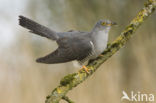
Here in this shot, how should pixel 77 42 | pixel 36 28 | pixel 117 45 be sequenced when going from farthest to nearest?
pixel 77 42
pixel 36 28
pixel 117 45

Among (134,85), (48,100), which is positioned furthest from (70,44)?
(134,85)

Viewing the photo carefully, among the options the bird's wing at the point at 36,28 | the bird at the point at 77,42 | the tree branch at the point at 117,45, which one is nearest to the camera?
the tree branch at the point at 117,45

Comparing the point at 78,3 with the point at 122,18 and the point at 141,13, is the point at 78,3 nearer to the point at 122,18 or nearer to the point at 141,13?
the point at 122,18

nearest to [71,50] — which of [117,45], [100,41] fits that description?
[100,41]

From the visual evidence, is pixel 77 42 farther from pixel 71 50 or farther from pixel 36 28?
pixel 36 28

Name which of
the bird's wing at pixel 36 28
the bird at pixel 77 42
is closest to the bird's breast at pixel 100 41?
the bird at pixel 77 42

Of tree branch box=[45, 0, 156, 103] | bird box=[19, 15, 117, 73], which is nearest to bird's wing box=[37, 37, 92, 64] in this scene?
bird box=[19, 15, 117, 73]

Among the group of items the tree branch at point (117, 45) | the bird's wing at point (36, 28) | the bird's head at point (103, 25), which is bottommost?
the tree branch at point (117, 45)

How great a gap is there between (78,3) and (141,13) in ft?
8.94

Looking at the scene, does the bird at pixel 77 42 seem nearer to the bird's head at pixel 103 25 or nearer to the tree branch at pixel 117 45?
the bird's head at pixel 103 25

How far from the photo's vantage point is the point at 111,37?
11.6 feet

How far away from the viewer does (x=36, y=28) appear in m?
1.67

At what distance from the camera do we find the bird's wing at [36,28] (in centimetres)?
158

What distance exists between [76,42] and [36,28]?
229mm
